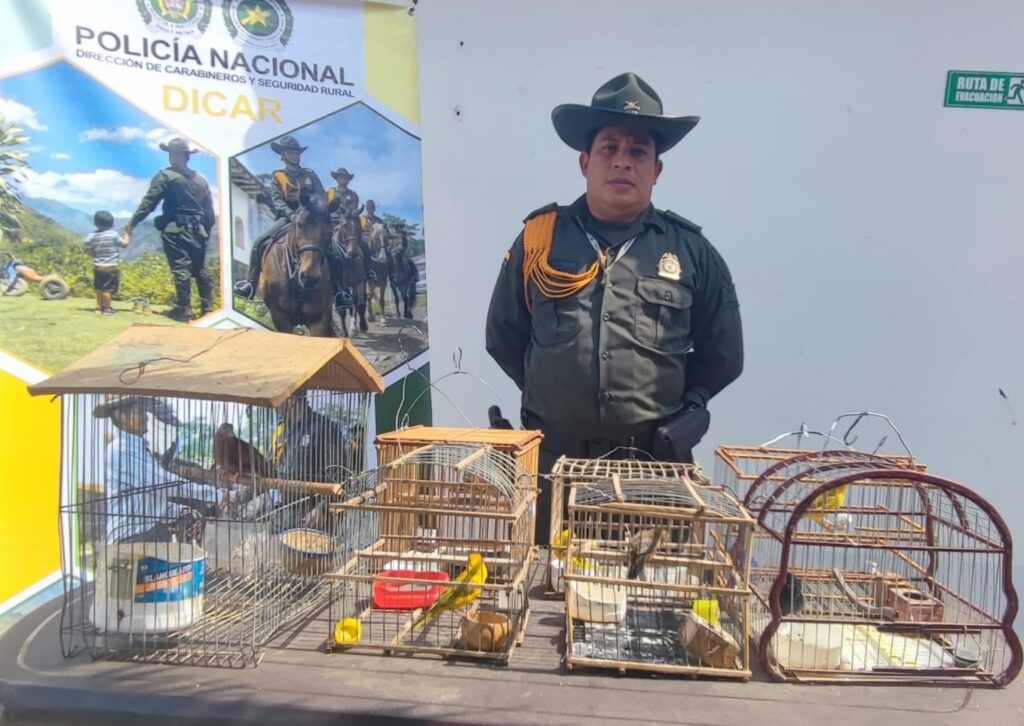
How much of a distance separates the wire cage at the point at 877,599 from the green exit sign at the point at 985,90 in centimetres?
186

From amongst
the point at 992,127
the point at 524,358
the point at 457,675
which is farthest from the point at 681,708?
the point at 992,127

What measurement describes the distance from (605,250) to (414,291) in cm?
109

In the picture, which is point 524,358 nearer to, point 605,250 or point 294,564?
point 605,250

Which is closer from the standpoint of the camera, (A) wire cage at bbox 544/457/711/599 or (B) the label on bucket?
(B) the label on bucket

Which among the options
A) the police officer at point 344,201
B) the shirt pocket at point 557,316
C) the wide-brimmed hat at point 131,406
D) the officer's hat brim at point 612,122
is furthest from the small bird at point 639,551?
the police officer at point 344,201

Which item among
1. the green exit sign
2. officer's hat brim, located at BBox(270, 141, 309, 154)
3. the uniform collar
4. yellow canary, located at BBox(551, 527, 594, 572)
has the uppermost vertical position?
the green exit sign

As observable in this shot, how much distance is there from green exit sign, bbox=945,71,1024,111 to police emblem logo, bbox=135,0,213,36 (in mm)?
2931

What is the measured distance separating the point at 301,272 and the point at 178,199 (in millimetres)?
527

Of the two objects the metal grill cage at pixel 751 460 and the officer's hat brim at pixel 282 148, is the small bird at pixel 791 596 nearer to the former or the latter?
the metal grill cage at pixel 751 460

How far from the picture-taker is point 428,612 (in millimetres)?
1493

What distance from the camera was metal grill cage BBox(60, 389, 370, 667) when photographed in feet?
4.58

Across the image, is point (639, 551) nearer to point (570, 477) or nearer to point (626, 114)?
point (570, 477)

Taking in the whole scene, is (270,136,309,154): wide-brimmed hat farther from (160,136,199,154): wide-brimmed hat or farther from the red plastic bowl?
the red plastic bowl

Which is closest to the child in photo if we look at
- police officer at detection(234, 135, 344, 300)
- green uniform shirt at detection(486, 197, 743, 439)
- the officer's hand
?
police officer at detection(234, 135, 344, 300)
